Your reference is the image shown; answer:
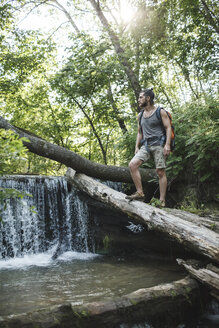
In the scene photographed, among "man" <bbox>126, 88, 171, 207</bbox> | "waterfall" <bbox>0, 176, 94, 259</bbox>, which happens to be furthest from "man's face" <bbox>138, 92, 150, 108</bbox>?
"waterfall" <bbox>0, 176, 94, 259</bbox>

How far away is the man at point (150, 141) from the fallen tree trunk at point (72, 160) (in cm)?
277

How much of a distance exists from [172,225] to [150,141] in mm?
1997

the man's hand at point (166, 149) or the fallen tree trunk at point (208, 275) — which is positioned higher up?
the man's hand at point (166, 149)

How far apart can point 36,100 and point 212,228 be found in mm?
14565

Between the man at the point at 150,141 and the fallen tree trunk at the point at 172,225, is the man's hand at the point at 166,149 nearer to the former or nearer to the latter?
the man at the point at 150,141

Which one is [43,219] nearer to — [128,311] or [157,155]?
[157,155]

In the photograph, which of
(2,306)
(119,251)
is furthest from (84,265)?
(2,306)

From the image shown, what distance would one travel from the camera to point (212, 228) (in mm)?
4863

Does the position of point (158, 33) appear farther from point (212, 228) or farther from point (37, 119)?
point (37, 119)

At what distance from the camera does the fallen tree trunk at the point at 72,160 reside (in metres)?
7.57

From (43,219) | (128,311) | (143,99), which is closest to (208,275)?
(128,311)

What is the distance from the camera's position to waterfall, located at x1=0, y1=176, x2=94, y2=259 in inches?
330

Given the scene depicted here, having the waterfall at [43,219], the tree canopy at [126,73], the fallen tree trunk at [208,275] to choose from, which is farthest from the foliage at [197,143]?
the waterfall at [43,219]

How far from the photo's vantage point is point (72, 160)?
8016 millimetres
